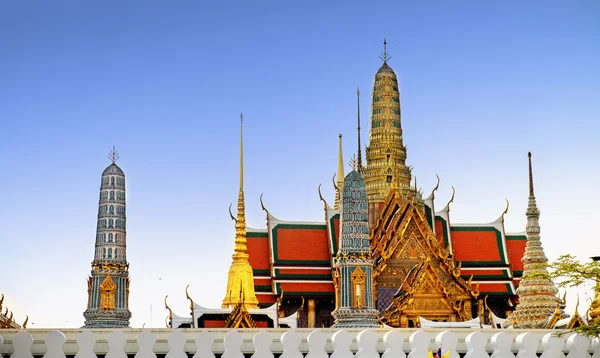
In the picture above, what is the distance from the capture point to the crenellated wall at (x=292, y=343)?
2014cm

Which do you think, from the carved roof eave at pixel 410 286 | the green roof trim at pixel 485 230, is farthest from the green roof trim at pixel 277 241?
the green roof trim at pixel 485 230

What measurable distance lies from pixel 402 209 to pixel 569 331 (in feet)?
53.9

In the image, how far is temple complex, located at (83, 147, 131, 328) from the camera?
2873cm

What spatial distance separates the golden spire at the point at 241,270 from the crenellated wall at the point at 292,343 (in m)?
13.6

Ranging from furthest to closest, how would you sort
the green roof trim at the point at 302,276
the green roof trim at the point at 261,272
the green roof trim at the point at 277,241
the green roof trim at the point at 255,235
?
the green roof trim at the point at 255,235 → the green roof trim at the point at 277,241 → the green roof trim at the point at 261,272 → the green roof trim at the point at 302,276

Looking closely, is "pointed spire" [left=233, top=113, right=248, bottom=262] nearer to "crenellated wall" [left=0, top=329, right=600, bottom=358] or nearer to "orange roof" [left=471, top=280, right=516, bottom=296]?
"orange roof" [left=471, top=280, right=516, bottom=296]

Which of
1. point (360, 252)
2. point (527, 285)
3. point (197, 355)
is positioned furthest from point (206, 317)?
point (197, 355)

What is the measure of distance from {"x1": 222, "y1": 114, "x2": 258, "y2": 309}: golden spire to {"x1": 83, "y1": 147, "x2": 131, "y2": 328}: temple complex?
5.98 metres

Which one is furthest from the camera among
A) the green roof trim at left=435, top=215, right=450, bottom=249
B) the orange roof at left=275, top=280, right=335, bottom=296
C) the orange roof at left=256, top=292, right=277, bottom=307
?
the green roof trim at left=435, top=215, right=450, bottom=249

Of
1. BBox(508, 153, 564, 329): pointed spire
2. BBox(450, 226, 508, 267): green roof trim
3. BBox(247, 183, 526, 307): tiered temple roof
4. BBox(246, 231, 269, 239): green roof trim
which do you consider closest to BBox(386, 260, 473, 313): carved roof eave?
BBox(247, 183, 526, 307): tiered temple roof

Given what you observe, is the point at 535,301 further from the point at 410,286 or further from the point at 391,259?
the point at 391,259

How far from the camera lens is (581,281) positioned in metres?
21.4

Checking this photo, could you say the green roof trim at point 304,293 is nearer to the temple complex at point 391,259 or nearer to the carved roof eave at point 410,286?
the temple complex at point 391,259

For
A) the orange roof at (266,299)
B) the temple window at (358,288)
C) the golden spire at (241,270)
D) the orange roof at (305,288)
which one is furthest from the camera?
the orange roof at (305,288)
